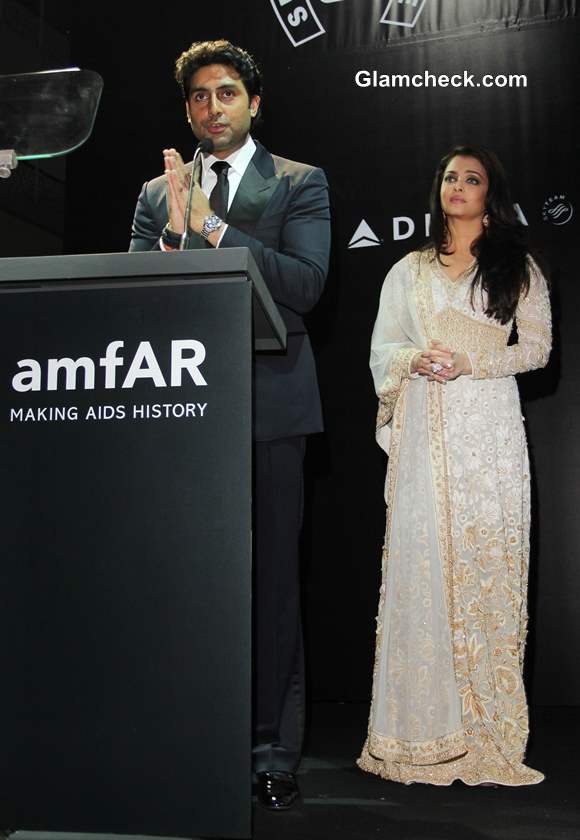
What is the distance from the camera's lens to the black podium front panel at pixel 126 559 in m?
1.23

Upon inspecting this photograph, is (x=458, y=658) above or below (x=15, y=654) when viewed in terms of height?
below

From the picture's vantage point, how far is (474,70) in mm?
3561

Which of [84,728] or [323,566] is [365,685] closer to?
[323,566]

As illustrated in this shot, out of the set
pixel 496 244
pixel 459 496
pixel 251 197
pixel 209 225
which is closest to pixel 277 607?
pixel 459 496

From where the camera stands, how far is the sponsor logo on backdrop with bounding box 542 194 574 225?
11.3 feet

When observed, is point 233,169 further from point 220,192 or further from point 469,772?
point 469,772

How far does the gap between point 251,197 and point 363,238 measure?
131 centimetres

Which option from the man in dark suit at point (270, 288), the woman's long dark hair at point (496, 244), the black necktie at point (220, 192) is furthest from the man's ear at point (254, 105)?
the woman's long dark hair at point (496, 244)

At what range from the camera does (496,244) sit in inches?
105

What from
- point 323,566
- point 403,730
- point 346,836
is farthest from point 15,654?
point 323,566

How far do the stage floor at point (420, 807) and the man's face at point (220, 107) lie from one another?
5.05 ft

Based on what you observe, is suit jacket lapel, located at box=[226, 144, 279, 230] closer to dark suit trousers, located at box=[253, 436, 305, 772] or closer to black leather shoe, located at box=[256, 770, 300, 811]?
dark suit trousers, located at box=[253, 436, 305, 772]

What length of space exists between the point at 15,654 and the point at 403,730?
1.41 meters

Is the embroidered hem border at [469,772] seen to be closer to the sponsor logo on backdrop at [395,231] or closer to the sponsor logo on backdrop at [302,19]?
the sponsor logo on backdrop at [395,231]
